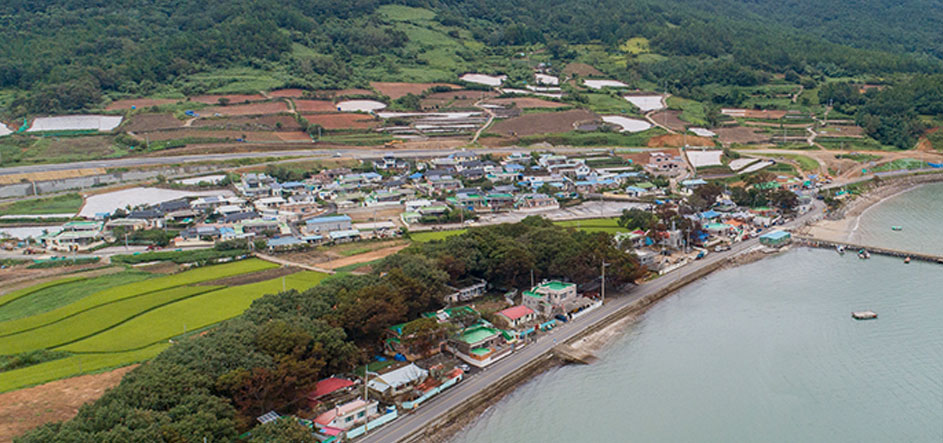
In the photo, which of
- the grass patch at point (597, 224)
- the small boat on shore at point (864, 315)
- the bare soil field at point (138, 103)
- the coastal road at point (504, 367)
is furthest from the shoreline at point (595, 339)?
the bare soil field at point (138, 103)

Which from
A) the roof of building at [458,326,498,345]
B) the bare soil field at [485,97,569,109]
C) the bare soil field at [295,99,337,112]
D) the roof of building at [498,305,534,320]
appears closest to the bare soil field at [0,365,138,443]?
the roof of building at [458,326,498,345]

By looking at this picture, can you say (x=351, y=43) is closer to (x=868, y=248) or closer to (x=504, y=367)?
(x=868, y=248)

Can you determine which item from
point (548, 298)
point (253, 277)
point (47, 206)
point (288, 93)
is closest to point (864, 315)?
point (548, 298)

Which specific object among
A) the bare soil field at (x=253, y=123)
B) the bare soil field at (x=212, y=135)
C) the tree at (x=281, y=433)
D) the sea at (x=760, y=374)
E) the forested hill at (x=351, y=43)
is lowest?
the sea at (x=760, y=374)

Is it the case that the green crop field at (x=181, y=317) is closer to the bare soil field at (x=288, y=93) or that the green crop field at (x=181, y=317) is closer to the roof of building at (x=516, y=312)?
the roof of building at (x=516, y=312)

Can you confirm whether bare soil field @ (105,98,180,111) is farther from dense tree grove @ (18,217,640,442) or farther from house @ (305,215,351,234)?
dense tree grove @ (18,217,640,442)
